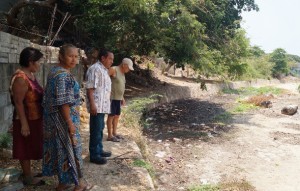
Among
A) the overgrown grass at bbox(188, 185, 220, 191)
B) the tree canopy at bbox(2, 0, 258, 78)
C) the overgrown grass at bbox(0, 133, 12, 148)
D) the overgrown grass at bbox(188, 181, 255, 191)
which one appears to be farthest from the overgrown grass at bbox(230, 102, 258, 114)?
the overgrown grass at bbox(0, 133, 12, 148)

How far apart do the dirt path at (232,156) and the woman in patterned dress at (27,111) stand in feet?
8.06

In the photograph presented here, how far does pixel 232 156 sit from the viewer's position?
739cm

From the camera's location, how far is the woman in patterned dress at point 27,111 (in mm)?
3365

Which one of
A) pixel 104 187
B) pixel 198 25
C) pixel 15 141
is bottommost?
pixel 104 187

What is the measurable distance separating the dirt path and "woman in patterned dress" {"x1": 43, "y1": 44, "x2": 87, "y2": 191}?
7.61ft

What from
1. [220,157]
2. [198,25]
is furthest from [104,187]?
[198,25]

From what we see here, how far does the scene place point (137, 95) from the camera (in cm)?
1320

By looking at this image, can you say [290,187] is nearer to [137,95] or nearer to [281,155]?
[281,155]

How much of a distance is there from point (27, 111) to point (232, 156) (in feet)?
17.1

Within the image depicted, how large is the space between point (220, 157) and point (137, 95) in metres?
6.42

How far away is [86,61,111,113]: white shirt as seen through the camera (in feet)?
14.2

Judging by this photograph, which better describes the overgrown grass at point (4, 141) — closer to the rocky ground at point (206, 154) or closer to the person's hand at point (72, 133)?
the rocky ground at point (206, 154)

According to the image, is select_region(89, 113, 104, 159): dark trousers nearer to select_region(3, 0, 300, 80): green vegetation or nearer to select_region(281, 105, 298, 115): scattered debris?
select_region(3, 0, 300, 80): green vegetation

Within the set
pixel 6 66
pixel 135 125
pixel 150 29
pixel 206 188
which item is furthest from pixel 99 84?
pixel 150 29
